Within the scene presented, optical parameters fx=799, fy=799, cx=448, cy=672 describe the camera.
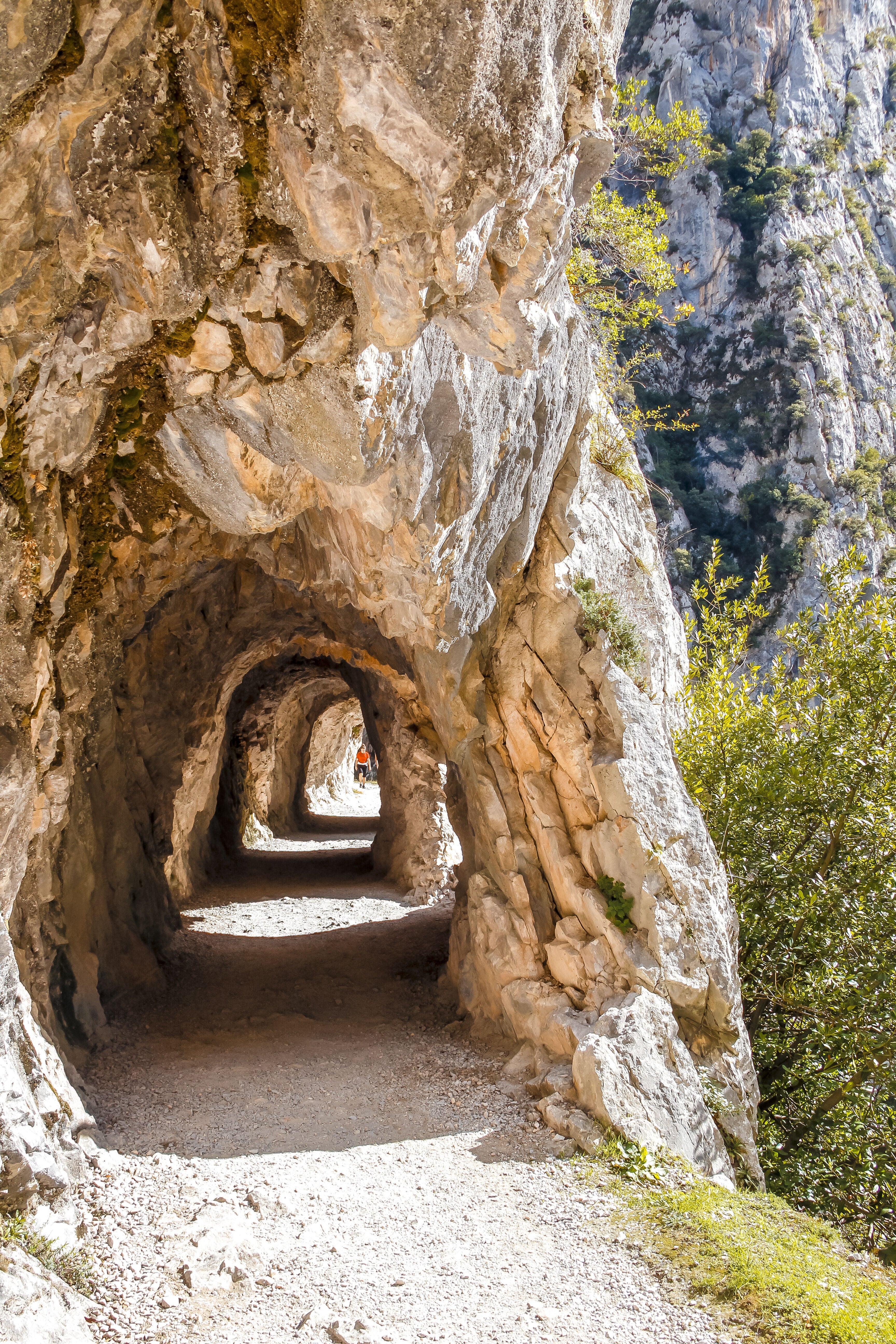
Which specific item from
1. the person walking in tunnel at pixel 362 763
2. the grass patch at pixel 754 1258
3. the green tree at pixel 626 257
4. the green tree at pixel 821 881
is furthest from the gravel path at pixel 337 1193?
the person walking in tunnel at pixel 362 763

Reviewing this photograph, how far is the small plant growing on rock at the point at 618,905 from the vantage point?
652cm

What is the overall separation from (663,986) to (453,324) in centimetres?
505

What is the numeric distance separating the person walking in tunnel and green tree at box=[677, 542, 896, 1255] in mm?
27533

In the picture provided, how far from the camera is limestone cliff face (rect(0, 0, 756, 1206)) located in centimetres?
310

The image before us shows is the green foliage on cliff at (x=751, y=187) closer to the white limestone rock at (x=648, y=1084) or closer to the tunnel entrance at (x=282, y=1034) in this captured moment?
the tunnel entrance at (x=282, y=1034)

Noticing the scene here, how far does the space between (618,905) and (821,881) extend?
236 cm

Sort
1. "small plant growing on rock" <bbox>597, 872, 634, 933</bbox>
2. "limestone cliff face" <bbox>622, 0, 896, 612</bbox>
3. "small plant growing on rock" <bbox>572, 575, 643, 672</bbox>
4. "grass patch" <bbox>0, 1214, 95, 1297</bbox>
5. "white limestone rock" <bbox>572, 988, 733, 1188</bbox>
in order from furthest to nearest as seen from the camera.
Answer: "limestone cliff face" <bbox>622, 0, 896, 612</bbox>, "small plant growing on rock" <bbox>572, 575, 643, 672</bbox>, "small plant growing on rock" <bbox>597, 872, 634, 933</bbox>, "white limestone rock" <bbox>572, 988, 733, 1188</bbox>, "grass patch" <bbox>0, 1214, 95, 1297</bbox>

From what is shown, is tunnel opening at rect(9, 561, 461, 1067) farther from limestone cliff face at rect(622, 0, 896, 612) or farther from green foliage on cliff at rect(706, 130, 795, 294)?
green foliage on cliff at rect(706, 130, 795, 294)

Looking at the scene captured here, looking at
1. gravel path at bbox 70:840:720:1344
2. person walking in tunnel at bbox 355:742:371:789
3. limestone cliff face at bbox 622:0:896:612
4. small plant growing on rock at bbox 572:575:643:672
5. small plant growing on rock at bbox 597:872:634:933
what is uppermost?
limestone cliff face at bbox 622:0:896:612

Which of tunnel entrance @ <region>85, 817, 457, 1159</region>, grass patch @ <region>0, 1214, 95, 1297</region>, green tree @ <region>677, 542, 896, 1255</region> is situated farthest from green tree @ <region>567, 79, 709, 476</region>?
grass patch @ <region>0, 1214, 95, 1297</region>

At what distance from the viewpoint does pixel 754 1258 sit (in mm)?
4133

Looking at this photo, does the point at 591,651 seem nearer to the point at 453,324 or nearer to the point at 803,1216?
the point at 453,324

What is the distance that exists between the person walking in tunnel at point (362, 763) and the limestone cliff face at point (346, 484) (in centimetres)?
2759

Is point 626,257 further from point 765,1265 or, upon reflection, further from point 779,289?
point 779,289
